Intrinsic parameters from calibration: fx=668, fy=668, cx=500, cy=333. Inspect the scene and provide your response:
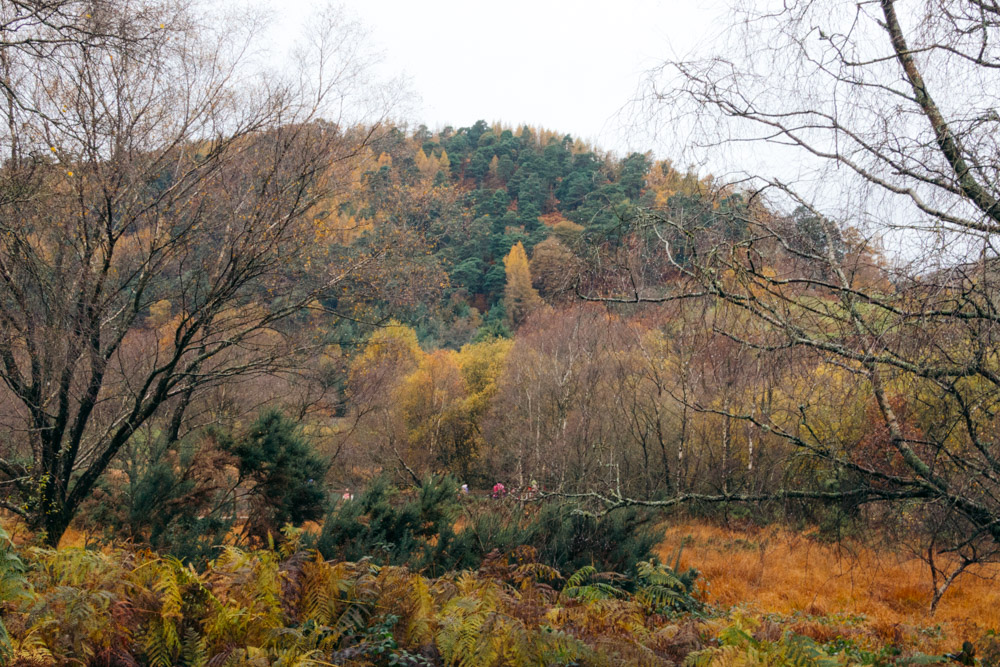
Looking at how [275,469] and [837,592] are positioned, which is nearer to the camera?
[275,469]

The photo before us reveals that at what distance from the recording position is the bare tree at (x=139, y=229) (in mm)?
7039

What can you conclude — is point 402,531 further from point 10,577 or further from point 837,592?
point 837,592

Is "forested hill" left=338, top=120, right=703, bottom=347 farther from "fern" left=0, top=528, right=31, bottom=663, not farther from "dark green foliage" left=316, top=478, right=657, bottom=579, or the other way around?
"fern" left=0, top=528, right=31, bottom=663

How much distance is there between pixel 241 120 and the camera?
861 centimetres

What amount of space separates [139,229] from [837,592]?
13.7 meters

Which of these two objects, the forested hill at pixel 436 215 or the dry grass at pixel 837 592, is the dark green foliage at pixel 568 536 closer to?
the dry grass at pixel 837 592

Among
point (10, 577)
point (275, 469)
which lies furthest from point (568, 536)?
point (10, 577)

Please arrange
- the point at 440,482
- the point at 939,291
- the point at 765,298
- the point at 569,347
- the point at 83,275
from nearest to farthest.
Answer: the point at 939,291
the point at 765,298
the point at 83,275
the point at 440,482
the point at 569,347

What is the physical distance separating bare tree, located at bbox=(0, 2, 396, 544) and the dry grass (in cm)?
768

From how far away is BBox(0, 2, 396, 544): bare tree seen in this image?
7039 millimetres

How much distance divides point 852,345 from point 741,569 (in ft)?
41.1

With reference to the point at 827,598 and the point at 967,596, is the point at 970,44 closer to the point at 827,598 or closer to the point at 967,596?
the point at 827,598

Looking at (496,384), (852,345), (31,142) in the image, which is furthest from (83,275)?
(496,384)

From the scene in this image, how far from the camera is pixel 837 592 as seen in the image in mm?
13062
